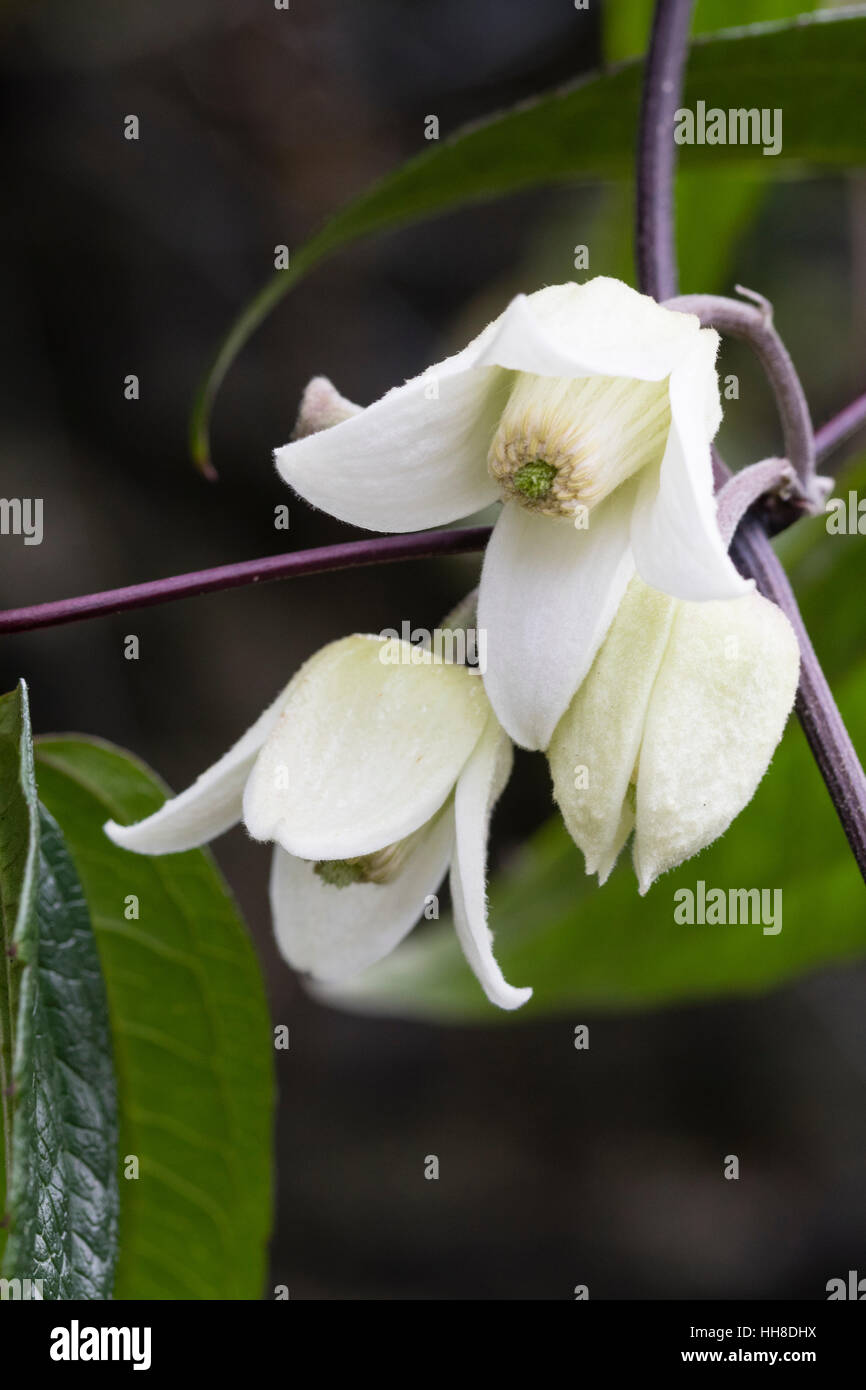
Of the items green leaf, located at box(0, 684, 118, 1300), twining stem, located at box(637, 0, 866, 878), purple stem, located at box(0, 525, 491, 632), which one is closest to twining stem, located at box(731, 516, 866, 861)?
twining stem, located at box(637, 0, 866, 878)

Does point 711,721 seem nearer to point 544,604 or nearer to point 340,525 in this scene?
point 544,604

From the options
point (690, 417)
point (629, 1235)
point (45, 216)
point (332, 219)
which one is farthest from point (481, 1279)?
point (690, 417)

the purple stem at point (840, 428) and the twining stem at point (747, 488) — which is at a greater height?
the purple stem at point (840, 428)

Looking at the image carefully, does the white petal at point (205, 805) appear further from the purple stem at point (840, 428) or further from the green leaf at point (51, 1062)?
the purple stem at point (840, 428)

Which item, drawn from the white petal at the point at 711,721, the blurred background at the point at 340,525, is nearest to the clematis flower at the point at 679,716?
the white petal at the point at 711,721

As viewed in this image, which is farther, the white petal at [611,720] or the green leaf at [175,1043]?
the green leaf at [175,1043]

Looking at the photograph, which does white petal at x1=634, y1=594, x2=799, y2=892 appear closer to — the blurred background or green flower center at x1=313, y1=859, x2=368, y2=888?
green flower center at x1=313, y1=859, x2=368, y2=888
